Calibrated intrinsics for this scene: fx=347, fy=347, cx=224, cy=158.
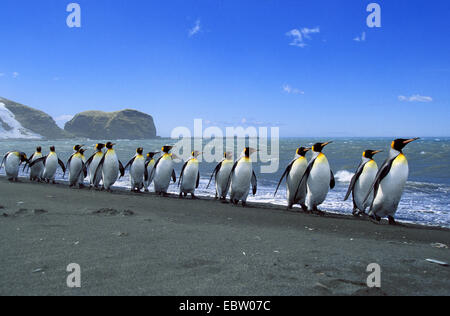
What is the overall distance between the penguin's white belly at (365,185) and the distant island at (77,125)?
135 meters

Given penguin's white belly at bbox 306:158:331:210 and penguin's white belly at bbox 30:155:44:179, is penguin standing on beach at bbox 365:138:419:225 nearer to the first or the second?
penguin's white belly at bbox 306:158:331:210

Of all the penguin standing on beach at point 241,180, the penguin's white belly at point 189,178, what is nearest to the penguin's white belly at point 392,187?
the penguin standing on beach at point 241,180

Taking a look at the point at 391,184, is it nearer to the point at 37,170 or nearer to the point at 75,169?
the point at 75,169

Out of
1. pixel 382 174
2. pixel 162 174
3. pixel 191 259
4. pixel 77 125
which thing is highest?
pixel 77 125

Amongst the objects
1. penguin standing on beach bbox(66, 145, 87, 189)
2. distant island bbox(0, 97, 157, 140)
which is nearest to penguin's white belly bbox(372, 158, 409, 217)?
penguin standing on beach bbox(66, 145, 87, 189)

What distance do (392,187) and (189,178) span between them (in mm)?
5640

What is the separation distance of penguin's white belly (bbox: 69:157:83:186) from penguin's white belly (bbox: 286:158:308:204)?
7.59 m

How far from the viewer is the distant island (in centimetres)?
13662

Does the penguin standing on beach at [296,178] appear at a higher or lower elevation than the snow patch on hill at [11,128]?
lower

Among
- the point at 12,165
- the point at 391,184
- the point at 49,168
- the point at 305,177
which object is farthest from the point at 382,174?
the point at 12,165

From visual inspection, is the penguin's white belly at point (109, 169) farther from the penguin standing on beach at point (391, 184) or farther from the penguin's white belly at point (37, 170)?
the penguin standing on beach at point (391, 184)

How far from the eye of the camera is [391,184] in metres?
6.71

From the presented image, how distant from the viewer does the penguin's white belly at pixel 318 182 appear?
24.9 ft
